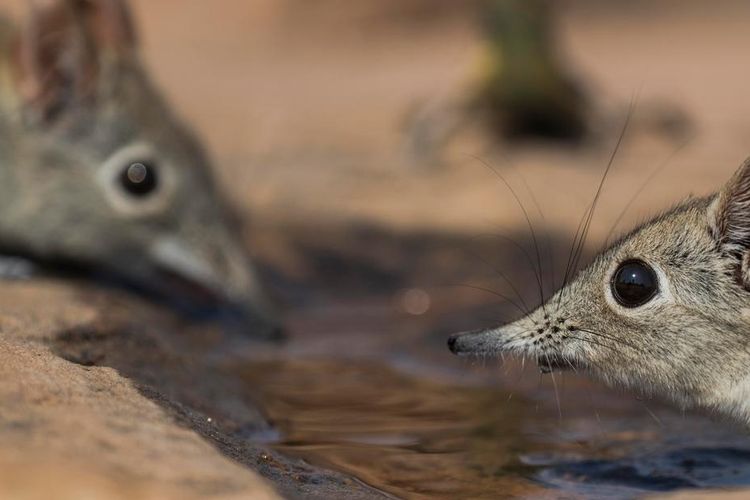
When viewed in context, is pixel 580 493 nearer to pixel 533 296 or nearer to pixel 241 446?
pixel 241 446

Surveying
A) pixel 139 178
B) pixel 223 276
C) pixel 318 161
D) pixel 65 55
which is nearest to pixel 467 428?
pixel 223 276

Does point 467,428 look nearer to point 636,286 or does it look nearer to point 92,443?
point 636,286

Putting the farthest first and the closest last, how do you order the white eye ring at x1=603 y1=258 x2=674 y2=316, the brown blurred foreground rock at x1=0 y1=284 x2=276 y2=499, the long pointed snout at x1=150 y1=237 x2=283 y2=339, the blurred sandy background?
the blurred sandy background
the long pointed snout at x1=150 y1=237 x2=283 y2=339
the white eye ring at x1=603 y1=258 x2=674 y2=316
the brown blurred foreground rock at x1=0 y1=284 x2=276 y2=499

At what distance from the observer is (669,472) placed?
4137mm

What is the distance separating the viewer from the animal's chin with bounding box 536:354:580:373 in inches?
168

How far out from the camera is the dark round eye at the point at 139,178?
655cm

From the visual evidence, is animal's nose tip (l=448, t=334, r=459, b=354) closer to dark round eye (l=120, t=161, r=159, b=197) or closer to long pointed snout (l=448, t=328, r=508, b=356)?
long pointed snout (l=448, t=328, r=508, b=356)

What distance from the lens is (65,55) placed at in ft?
21.8

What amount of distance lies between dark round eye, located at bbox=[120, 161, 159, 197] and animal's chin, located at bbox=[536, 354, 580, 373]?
3006mm

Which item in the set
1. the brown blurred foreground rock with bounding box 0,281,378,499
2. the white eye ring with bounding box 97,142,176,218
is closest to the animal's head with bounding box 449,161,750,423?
the brown blurred foreground rock with bounding box 0,281,378,499

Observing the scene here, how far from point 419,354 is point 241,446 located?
2788 millimetres

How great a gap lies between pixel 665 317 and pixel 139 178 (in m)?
3.42

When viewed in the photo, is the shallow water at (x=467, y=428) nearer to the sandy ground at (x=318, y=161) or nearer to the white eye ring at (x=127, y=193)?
the sandy ground at (x=318, y=161)

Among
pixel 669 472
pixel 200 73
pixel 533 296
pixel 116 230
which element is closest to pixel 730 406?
pixel 669 472
